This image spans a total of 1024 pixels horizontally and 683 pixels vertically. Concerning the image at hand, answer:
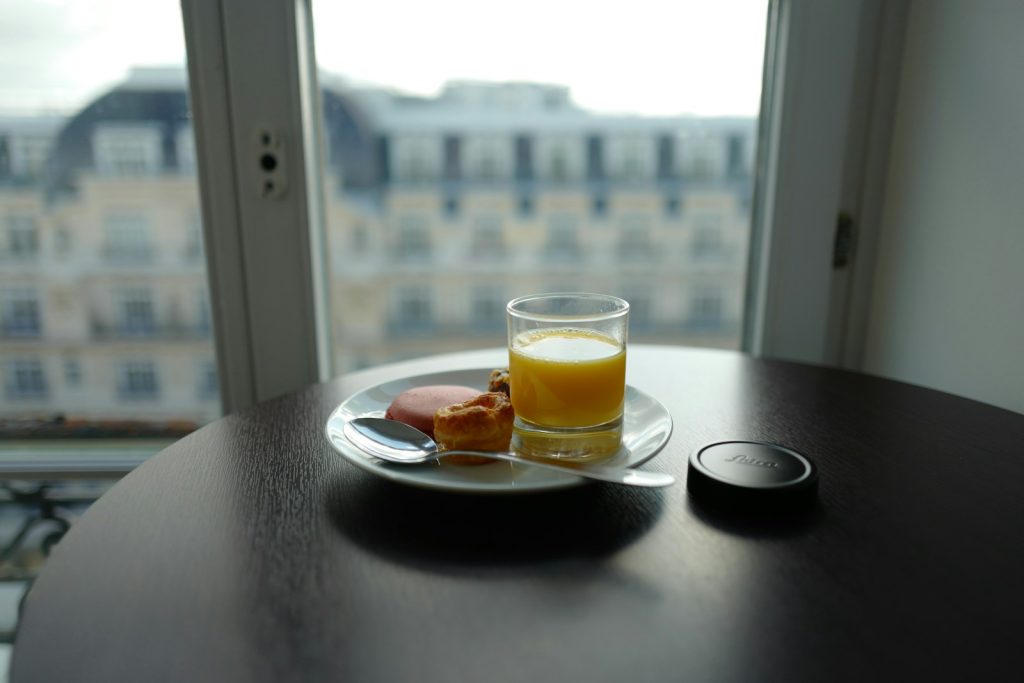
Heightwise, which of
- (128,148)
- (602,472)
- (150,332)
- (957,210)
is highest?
(128,148)

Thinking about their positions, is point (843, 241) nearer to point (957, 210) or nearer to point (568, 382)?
point (957, 210)

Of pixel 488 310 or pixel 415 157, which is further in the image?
pixel 488 310

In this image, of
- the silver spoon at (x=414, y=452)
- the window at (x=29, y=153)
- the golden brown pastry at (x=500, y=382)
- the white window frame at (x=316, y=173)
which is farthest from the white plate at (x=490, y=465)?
the window at (x=29, y=153)

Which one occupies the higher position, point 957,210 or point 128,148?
point 128,148

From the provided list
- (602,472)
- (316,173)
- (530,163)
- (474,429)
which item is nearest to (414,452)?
(474,429)

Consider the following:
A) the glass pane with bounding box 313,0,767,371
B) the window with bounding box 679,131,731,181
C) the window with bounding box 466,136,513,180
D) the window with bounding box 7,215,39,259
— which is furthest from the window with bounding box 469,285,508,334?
the window with bounding box 7,215,39,259

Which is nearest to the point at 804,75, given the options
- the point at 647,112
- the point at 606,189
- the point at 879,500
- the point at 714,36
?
the point at 714,36

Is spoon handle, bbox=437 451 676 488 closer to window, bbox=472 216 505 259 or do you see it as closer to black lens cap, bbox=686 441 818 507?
black lens cap, bbox=686 441 818 507
